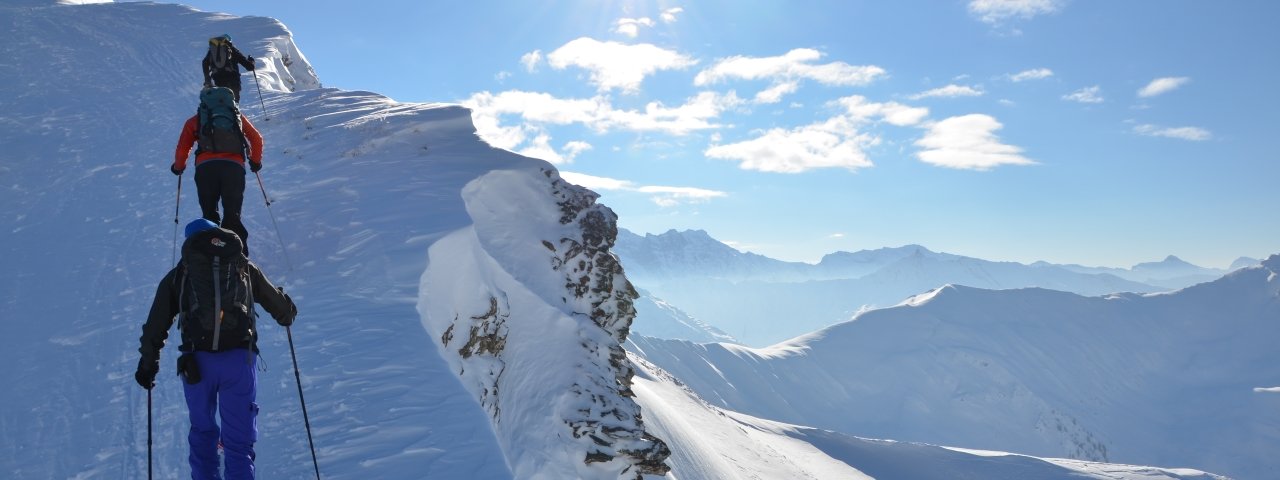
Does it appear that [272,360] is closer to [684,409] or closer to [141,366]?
[141,366]

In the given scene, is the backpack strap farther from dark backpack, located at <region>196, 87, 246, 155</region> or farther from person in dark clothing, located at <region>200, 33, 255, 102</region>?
person in dark clothing, located at <region>200, 33, 255, 102</region>

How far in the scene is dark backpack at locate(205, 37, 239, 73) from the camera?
14797 millimetres

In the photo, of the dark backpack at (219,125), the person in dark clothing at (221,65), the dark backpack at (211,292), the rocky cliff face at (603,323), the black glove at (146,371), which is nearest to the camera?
the dark backpack at (211,292)

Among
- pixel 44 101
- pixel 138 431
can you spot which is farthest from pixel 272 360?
pixel 44 101

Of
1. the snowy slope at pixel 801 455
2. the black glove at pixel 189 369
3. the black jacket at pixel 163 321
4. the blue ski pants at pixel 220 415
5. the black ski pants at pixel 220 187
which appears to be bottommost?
the snowy slope at pixel 801 455

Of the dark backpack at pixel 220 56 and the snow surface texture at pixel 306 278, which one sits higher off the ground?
the dark backpack at pixel 220 56

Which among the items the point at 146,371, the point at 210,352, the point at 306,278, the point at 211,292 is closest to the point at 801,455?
the point at 306,278

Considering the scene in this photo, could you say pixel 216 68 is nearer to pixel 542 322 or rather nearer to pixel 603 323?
pixel 542 322

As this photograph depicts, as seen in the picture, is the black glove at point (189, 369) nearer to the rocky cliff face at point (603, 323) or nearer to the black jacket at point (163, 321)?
the black jacket at point (163, 321)

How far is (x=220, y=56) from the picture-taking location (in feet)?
48.9

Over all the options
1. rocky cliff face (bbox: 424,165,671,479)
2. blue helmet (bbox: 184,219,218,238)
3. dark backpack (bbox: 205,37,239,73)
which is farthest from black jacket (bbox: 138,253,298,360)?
dark backpack (bbox: 205,37,239,73)

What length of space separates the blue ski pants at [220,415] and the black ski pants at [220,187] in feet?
12.7

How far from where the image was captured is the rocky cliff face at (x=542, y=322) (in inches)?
519

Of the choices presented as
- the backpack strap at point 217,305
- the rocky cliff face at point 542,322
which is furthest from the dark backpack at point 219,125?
the rocky cliff face at point 542,322
